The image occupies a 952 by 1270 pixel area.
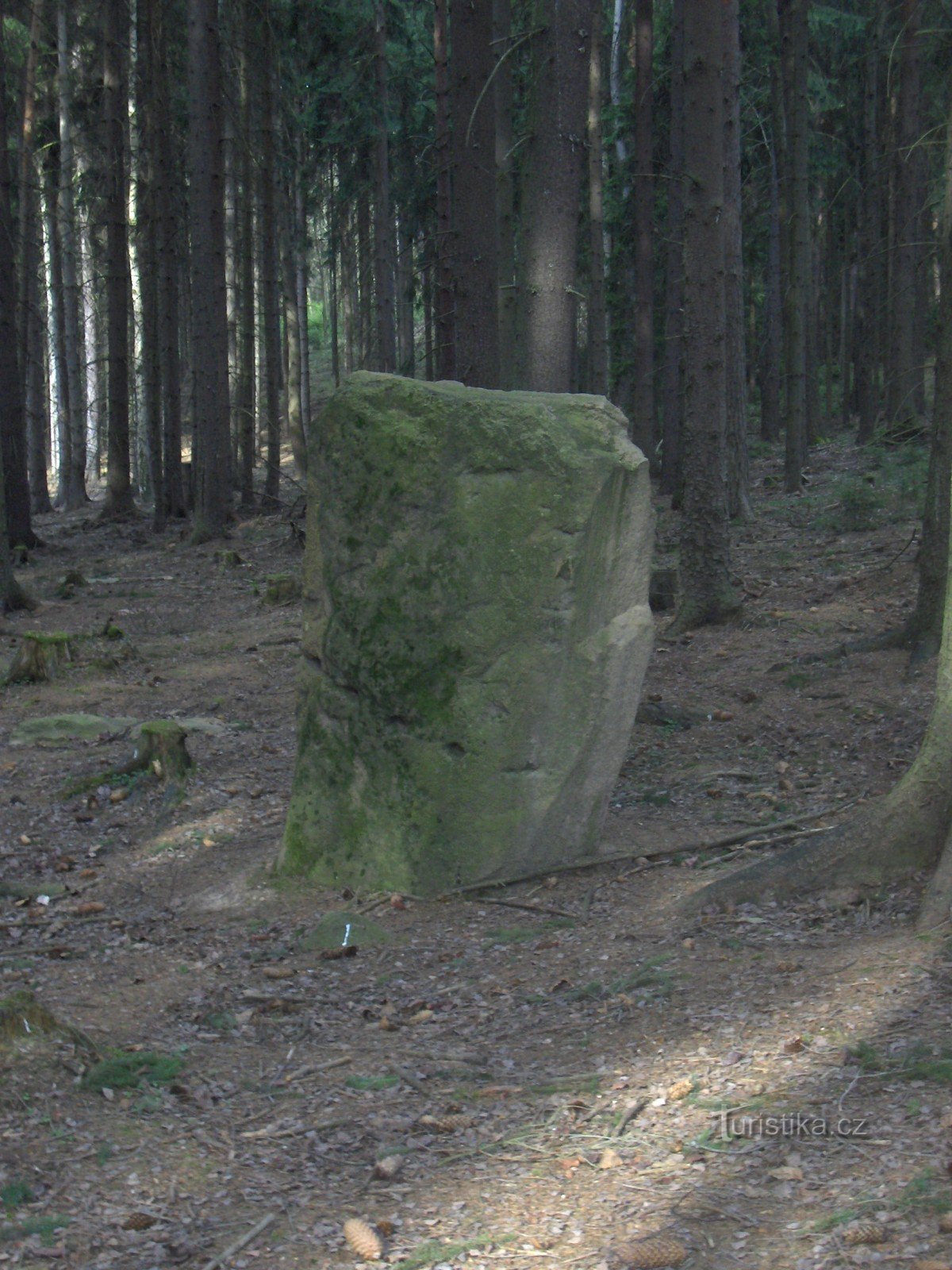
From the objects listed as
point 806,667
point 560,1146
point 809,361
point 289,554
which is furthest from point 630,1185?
point 809,361

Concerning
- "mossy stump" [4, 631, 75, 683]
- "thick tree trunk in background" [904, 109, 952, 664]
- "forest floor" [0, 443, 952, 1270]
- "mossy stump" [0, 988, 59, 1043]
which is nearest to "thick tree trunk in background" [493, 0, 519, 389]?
"mossy stump" [4, 631, 75, 683]

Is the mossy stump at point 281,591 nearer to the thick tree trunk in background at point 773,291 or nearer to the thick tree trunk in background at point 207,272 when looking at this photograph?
the thick tree trunk in background at point 207,272

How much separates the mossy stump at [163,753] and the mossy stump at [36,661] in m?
3.21

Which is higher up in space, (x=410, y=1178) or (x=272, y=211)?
(x=272, y=211)

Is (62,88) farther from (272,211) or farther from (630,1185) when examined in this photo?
(630,1185)

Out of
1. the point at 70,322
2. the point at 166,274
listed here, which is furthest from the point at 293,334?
the point at 166,274

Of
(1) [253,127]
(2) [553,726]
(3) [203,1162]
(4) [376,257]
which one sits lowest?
(3) [203,1162]

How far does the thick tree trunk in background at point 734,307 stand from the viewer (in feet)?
47.8

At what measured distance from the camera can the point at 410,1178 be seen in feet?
10.6

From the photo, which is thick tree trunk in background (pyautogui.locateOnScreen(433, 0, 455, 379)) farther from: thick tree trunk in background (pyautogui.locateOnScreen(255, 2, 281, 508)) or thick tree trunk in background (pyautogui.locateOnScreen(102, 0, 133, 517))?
thick tree trunk in background (pyautogui.locateOnScreen(102, 0, 133, 517))

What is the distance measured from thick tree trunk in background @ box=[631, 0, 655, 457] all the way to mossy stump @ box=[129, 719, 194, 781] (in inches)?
472

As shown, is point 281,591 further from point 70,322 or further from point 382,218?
point 70,322

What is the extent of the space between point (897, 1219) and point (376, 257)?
20.8 meters

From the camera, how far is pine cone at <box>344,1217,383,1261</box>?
286cm
